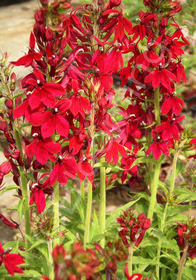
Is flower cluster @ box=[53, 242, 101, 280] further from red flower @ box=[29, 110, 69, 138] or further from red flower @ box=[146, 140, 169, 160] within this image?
red flower @ box=[146, 140, 169, 160]

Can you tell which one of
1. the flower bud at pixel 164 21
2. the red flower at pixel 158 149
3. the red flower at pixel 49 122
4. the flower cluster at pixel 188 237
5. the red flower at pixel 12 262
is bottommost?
the flower cluster at pixel 188 237

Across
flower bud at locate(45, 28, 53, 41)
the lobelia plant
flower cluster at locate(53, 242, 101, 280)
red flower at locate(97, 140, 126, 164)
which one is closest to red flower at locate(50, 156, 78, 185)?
the lobelia plant

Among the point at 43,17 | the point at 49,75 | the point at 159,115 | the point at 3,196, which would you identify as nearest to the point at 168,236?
the point at 159,115

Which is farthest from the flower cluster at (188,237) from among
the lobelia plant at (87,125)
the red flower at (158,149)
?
the red flower at (158,149)

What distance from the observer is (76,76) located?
5.45ft

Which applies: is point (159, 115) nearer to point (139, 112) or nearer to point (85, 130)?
point (139, 112)

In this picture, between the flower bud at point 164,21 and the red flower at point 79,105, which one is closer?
the red flower at point 79,105

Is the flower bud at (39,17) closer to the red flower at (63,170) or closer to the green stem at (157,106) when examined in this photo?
the red flower at (63,170)

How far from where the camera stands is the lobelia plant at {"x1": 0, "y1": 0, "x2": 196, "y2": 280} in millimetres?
1507

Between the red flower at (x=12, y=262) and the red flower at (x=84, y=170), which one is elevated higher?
the red flower at (x=84, y=170)

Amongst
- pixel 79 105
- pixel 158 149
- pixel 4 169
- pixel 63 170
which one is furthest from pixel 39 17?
pixel 158 149

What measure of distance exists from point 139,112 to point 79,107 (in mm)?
661

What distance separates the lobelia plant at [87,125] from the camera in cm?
151

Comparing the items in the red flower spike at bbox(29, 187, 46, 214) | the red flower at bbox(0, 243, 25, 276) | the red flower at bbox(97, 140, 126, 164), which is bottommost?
the red flower at bbox(0, 243, 25, 276)
